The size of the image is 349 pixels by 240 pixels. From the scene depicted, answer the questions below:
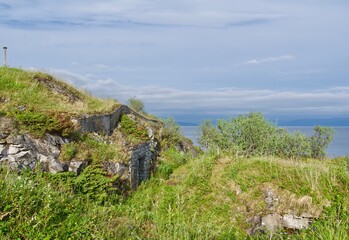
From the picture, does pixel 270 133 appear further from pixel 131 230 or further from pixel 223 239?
pixel 131 230

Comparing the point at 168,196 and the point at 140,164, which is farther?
the point at 140,164

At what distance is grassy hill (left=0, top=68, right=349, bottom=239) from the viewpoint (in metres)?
8.46

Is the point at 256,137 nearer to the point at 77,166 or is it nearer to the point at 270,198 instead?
the point at 270,198

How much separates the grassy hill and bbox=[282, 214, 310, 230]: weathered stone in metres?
0.23

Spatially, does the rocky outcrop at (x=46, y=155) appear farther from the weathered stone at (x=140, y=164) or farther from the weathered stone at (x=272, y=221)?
the weathered stone at (x=272, y=221)

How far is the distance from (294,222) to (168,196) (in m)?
5.04

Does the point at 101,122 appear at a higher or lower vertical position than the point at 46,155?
higher

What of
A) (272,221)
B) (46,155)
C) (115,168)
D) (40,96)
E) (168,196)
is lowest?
(272,221)

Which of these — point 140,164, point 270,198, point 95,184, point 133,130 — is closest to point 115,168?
point 95,184

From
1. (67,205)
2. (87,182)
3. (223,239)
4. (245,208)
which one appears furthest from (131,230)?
(245,208)

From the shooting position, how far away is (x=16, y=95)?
59.2 feet

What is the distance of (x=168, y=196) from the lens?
15492mm

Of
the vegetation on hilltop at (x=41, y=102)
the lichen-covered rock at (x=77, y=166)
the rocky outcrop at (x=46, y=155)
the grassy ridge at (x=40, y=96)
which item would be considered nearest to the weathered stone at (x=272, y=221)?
the rocky outcrop at (x=46, y=155)

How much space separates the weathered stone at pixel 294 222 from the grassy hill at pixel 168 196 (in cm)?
23
